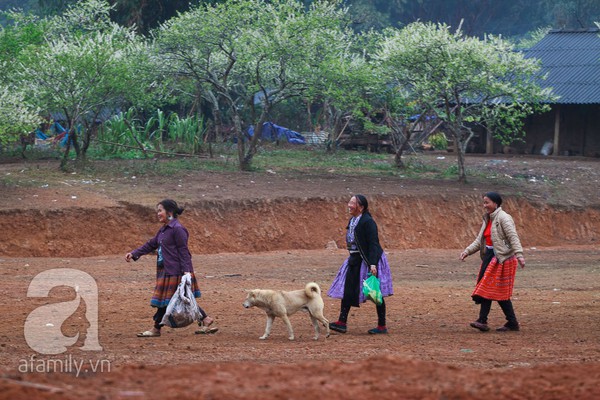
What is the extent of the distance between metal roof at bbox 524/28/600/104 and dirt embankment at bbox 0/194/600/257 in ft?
27.6

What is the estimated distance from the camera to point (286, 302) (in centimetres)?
1052

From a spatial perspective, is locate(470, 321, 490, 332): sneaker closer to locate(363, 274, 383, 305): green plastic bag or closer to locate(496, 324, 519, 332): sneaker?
locate(496, 324, 519, 332): sneaker

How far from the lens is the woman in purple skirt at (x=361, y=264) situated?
10758 millimetres

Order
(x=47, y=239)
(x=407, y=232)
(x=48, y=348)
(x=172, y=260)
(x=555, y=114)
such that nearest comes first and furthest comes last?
(x=48, y=348), (x=172, y=260), (x=47, y=239), (x=407, y=232), (x=555, y=114)

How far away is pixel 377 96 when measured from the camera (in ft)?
90.6

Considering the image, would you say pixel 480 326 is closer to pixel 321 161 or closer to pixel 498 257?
pixel 498 257

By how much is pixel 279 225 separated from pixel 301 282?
6071 mm


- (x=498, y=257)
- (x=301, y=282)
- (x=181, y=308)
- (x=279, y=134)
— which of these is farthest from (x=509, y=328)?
(x=279, y=134)

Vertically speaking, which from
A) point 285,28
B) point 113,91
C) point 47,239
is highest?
point 285,28

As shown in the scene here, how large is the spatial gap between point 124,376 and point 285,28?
18095 millimetres

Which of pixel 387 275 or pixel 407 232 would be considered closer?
pixel 387 275

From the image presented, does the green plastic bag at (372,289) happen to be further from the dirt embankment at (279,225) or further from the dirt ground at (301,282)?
the dirt embankment at (279,225)

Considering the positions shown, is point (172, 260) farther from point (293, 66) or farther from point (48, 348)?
point (293, 66)

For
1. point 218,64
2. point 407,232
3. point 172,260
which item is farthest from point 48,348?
point 218,64
